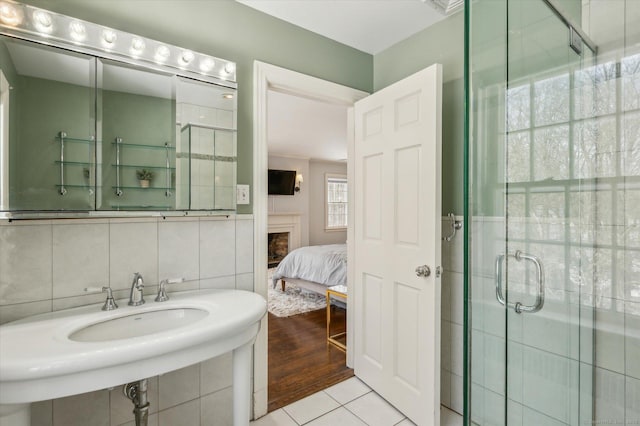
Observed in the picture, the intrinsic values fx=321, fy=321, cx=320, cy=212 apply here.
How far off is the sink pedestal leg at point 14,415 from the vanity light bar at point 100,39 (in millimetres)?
1325

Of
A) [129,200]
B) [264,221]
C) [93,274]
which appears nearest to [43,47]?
[129,200]

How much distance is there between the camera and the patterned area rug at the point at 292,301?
4.05 metres

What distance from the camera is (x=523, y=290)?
40.3 inches

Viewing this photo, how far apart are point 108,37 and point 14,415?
148 centimetres

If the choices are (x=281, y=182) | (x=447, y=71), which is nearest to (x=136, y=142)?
(x=447, y=71)

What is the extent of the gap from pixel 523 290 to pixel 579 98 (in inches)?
28.9

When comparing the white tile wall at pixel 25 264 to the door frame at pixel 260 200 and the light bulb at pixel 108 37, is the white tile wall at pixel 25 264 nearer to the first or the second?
the light bulb at pixel 108 37

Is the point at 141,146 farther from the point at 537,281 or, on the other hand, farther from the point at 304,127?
the point at 304,127

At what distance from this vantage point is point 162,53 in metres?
1.56

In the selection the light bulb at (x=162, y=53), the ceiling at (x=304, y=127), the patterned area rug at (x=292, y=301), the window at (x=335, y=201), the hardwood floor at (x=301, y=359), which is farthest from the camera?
the window at (x=335, y=201)

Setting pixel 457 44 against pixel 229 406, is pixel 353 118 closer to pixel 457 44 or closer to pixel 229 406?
pixel 457 44

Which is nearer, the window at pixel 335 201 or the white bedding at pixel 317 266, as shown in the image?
the white bedding at pixel 317 266

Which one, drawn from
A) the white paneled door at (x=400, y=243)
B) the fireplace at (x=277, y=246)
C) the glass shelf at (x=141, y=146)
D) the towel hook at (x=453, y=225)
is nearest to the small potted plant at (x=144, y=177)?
the glass shelf at (x=141, y=146)

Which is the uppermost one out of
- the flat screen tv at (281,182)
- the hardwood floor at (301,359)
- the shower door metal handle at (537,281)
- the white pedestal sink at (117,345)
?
the flat screen tv at (281,182)
